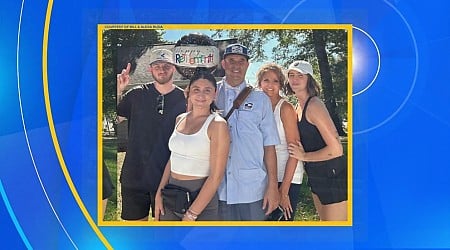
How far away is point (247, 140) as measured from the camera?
5.74ft

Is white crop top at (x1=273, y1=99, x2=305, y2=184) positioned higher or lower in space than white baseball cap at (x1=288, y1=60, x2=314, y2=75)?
lower

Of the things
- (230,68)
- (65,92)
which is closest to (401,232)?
(230,68)

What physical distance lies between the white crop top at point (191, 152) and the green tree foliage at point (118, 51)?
21cm

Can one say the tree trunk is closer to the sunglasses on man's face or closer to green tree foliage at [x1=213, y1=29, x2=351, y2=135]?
green tree foliage at [x1=213, y1=29, x2=351, y2=135]

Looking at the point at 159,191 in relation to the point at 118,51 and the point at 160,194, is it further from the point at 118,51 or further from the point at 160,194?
the point at 118,51

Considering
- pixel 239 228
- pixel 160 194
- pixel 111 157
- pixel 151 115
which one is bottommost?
pixel 239 228

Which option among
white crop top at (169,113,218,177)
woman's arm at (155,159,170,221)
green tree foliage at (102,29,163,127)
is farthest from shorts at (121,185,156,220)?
green tree foliage at (102,29,163,127)

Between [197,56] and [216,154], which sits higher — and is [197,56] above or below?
above

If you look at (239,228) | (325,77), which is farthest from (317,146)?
(239,228)

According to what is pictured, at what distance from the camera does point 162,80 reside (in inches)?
69.3

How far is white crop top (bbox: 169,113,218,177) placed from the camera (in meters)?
1.75

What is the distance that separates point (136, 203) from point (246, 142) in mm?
377

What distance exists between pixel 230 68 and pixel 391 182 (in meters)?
0.58

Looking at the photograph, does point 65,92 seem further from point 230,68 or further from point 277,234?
point 277,234
